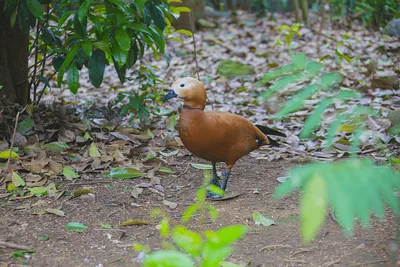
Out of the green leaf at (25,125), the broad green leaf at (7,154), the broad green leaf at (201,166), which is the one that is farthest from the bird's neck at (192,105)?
the green leaf at (25,125)

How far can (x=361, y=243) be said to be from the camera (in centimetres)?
265

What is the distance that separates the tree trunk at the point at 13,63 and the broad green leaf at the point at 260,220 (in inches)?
78.5

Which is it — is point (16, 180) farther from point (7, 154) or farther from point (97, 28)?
point (97, 28)

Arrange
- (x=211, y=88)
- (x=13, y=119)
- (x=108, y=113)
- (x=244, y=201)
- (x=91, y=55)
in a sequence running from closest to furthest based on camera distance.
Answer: (x=244, y=201)
(x=91, y=55)
(x=13, y=119)
(x=108, y=113)
(x=211, y=88)

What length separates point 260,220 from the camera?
3.01 metres

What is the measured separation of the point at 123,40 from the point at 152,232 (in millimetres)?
1236

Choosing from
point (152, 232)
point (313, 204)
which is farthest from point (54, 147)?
point (313, 204)

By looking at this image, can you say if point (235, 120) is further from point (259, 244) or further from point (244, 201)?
point (259, 244)

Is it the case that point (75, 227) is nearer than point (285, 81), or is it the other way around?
point (285, 81)

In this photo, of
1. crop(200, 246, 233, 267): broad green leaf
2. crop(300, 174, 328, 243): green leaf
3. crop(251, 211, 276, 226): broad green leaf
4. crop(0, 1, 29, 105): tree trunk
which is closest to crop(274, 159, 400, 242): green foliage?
crop(300, 174, 328, 243): green leaf

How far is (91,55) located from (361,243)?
6.43 feet

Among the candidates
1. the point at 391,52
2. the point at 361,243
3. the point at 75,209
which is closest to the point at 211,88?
the point at 391,52

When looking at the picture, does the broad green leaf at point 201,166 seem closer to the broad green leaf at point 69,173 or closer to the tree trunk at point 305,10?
the broad green leaf at point 69,173

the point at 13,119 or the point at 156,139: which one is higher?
the point at 13,119
